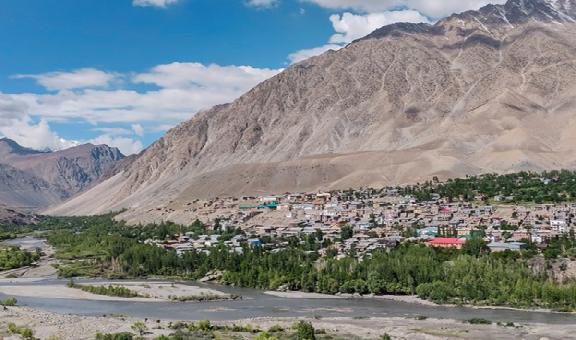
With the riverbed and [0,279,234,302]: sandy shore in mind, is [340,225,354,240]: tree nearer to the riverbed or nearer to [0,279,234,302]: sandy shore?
[0,279,234,302]: sandy shore

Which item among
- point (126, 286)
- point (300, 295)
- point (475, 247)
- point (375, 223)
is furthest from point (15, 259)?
point (475, 247)

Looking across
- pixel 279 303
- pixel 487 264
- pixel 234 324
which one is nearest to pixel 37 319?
pixel 234 324

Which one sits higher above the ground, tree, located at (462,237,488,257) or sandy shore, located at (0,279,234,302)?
tree, located at (462,237,488,257)

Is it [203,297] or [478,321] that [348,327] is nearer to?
[478,321]

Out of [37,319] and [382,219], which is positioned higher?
[382,219]

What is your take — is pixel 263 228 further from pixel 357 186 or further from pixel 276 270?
pixel 357 186

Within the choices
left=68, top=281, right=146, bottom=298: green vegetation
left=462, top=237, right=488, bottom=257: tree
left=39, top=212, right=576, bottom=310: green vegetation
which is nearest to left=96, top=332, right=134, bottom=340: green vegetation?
left=68, top=281, right=146, bottom=298: green vegetation
